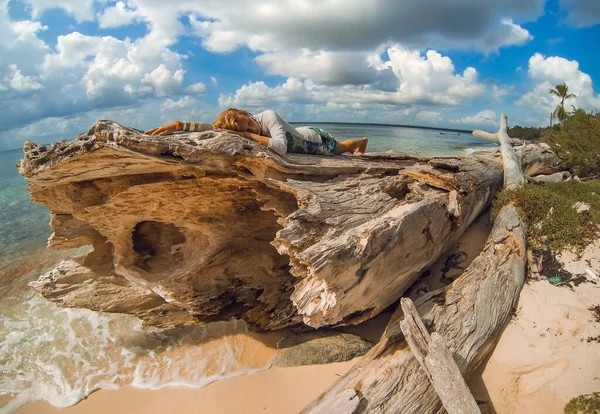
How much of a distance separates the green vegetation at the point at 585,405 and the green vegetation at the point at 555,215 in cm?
268

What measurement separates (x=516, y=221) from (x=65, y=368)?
25.6 ft

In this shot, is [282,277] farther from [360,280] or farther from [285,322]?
[360,280]

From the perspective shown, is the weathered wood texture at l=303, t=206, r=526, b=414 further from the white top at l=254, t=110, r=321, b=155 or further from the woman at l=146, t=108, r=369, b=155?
the woman at l=146, t=108, r=369, b=155

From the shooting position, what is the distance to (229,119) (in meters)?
4.43

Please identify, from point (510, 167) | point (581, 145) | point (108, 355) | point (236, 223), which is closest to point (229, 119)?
point (236, 223)

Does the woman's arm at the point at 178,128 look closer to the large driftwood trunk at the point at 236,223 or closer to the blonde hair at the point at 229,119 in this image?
the blonde hair at the point at 229,119

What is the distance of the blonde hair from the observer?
4.41 m

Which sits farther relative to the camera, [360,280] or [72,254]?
[72,254]

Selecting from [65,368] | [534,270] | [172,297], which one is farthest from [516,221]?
[65,368]

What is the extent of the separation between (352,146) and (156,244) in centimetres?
397

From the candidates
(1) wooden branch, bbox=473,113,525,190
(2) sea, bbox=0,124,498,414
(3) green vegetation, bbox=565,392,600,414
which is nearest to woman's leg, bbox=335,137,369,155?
(1) wooden branch, bbox=473,113,525,190

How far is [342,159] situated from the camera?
17.8ft

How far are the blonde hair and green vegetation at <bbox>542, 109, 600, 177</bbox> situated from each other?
11.6 m

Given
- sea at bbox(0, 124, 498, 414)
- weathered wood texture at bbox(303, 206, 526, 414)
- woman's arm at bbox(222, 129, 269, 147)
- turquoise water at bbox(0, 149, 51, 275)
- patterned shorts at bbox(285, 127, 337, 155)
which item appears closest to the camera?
weathered wood texture at bbox(303, 206, 526, 414)
